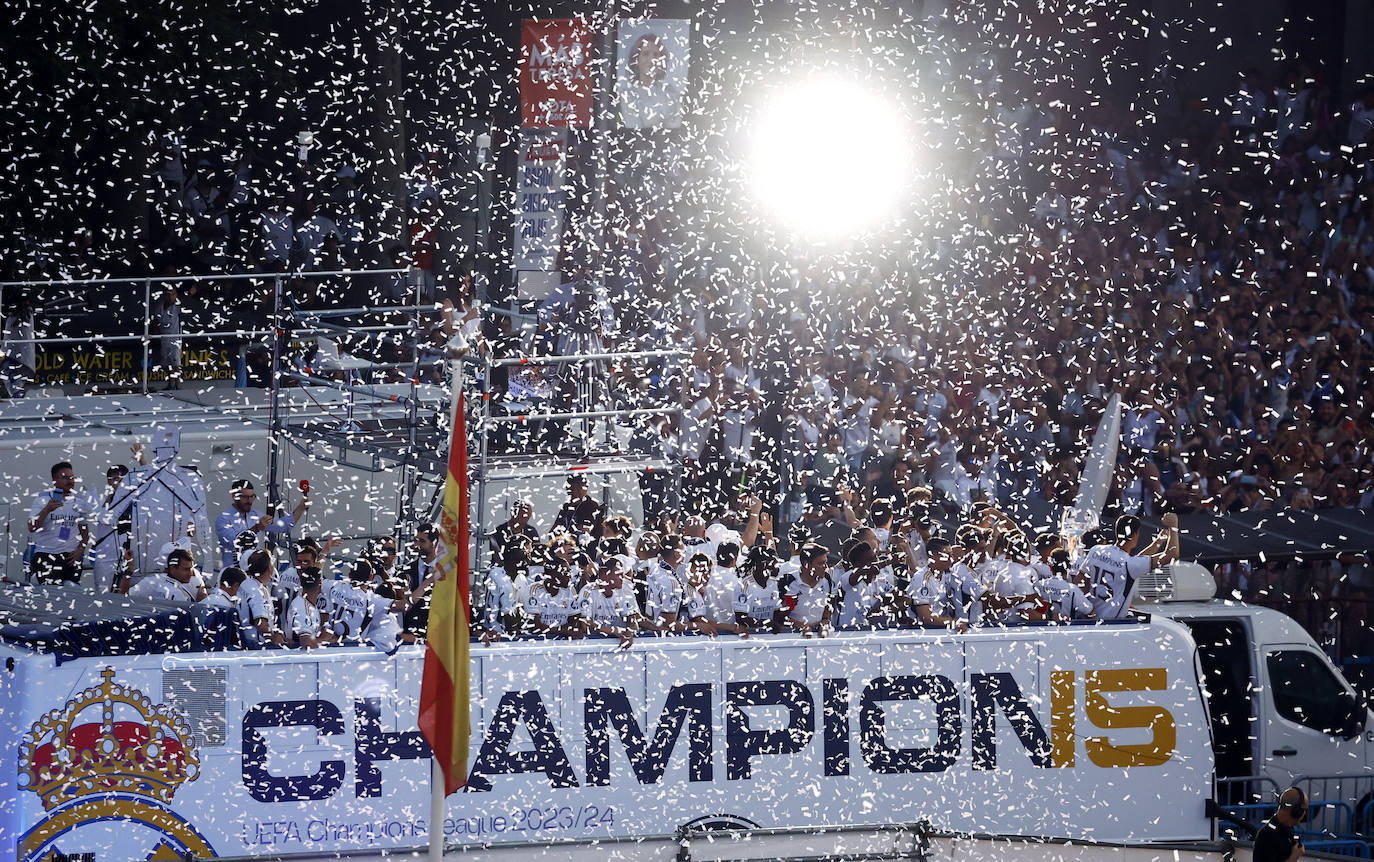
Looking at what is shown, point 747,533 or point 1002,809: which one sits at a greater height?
point 747,533

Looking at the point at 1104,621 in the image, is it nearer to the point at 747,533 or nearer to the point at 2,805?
the point at 747,533

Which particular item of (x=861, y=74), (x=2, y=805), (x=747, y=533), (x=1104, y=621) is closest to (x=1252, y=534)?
(x=747, y=533)

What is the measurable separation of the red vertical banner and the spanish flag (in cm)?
1208

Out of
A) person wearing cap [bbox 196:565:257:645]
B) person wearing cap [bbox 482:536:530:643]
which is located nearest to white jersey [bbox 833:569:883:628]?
person wearing cap [bbox 482:536:530:643]

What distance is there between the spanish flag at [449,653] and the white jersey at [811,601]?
4467mm

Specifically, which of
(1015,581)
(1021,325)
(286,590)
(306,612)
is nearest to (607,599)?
(306,612)

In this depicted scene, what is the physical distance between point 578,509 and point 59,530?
420 centimetres

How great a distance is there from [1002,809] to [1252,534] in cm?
635

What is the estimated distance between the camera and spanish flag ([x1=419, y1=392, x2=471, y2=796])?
7484mm

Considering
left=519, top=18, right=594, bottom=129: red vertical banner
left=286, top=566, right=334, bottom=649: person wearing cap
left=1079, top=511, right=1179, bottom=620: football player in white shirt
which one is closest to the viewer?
left=286, top=566, right=334, bottom=649: person wearing cap

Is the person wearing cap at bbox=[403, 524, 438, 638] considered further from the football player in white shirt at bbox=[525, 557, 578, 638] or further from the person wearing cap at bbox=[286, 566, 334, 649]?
the football player in white shirt at bbox=[525, 557, 578, 638]

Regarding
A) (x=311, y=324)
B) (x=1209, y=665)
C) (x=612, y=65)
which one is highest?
(x=612, y=65)

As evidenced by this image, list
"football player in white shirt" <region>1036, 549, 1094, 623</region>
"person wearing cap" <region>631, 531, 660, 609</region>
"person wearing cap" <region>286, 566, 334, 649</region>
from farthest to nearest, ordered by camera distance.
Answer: "person wearing cap" <region>631, 531, 660, 609</region>, "football player in white shirt" <region>1036, 549, 1094, 623</region>, "person wearing cap" <region>286, 566, 334, 649</region>

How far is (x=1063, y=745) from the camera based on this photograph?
35.8 ft
